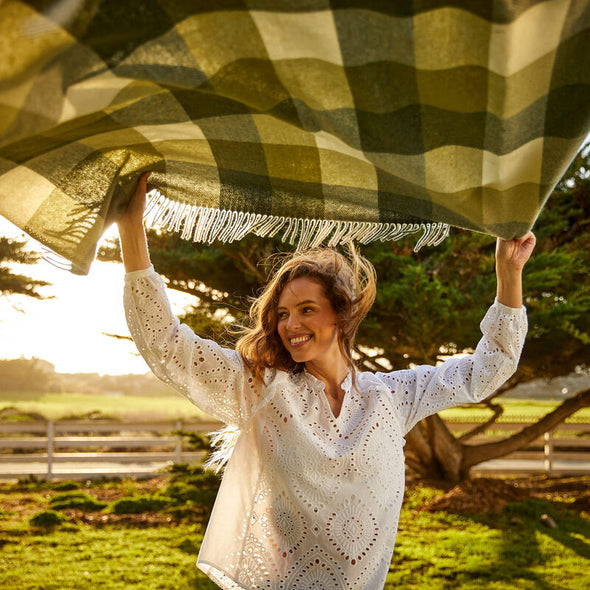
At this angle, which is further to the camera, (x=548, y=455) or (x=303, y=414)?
(x=548, y=455)

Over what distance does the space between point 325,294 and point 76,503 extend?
6945 mm

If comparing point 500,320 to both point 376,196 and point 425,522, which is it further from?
point 425,522

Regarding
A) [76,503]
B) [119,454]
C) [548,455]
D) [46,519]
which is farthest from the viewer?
[119,454]

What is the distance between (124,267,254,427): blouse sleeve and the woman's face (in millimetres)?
176

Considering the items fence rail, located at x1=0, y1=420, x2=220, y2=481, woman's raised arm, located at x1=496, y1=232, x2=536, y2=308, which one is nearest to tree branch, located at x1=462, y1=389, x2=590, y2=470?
fence rail, located at x1=0, y1=420, x2=220, y2=481

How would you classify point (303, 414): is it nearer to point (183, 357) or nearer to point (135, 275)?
point (183, 357)

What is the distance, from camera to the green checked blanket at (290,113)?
4.06 feet

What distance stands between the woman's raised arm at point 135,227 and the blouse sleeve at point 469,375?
1.01 meters

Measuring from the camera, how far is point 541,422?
9.11 meters

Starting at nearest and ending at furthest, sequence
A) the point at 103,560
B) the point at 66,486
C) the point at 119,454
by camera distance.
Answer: the point at 103,560 < the point at 66,486 < the point at 119,454

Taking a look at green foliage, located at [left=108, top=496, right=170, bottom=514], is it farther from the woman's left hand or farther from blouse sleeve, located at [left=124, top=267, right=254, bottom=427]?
the woman's left hand

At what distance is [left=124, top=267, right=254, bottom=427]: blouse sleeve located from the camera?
1.88 metres

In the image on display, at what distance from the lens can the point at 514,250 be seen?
6.66 feet

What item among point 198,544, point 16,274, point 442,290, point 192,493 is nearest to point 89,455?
point 192,493
